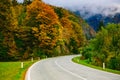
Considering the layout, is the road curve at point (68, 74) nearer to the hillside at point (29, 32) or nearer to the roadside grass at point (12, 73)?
the roadside grass at point (12, 73)

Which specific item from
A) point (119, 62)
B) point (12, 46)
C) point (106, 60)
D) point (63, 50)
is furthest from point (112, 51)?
point (63, 50)

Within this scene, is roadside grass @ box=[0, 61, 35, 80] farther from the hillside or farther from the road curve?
the hillside

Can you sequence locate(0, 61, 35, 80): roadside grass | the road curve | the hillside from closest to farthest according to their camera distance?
1. the road curve
2. locate(0, 61, 35, 80): roadside grass
3. the hillside

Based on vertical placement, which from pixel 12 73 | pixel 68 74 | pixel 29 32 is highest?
pixel 29 32

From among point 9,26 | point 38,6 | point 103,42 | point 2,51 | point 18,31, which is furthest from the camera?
point 38,6

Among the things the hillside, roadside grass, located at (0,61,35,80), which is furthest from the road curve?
the hillside

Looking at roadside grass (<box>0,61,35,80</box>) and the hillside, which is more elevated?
the hillside

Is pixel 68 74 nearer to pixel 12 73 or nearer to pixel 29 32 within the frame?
pixel 12 73

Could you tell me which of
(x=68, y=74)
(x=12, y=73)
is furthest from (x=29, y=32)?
(x=68, y=74)

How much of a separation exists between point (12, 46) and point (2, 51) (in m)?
2.45

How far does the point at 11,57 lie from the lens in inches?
→ 2306

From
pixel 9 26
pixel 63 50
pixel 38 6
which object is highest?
pixel 38 6

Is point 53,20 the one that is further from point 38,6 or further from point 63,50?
point 63,50

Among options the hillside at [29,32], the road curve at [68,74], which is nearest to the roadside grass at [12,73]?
the road curve at [68,74]
